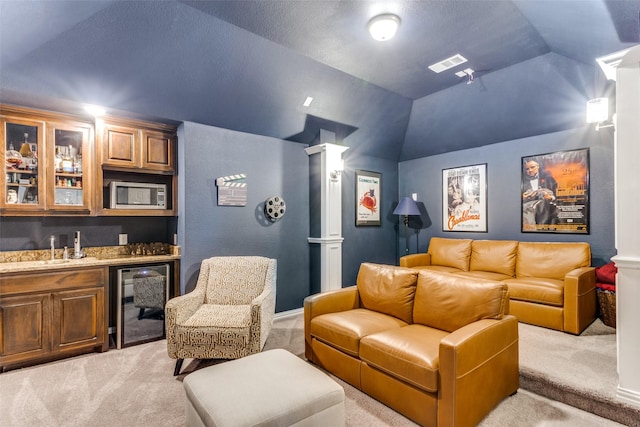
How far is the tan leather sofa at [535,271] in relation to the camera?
3199 mm

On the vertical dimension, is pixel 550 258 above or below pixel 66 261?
below

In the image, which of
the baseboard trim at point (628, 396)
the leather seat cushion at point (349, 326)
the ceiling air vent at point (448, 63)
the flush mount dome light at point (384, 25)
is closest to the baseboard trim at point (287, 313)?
the leather seat cushion at point (349, 326)

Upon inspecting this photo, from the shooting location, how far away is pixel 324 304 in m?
2.85

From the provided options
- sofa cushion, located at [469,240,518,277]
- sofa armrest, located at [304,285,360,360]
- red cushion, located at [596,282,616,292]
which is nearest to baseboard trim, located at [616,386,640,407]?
red cushion, located at [596,282,616,292]

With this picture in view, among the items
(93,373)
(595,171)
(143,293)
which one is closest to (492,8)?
(595,171)

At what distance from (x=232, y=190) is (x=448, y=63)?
287 cm

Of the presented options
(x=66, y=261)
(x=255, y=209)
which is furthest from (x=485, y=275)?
(x=66, y=261)

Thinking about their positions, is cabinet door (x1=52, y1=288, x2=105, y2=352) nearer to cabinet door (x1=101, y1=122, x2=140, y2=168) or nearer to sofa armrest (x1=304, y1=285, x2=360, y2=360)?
cabinet door (x1=101, y1=122, x2=140, y2=168)

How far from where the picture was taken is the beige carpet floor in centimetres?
207

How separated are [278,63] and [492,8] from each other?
1972mm

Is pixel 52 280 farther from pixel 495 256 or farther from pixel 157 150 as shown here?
pixel 495 256

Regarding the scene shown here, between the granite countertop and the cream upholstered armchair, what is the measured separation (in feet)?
2.01

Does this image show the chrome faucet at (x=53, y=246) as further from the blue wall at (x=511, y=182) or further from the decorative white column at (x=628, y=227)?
the blue wall at (x=511, y=182)

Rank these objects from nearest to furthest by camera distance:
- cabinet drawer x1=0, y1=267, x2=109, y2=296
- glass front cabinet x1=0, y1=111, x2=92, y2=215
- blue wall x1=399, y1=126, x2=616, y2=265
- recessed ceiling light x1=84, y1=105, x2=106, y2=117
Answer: cabinet drawer x1=0, y1=267, x2=109, y2=296 < glass front cabinet x1=0, y1=111, x2=92, y2=215 < recessed ceiling light x1=84, y1=105, x2=106, y2=117 < blue wall x1=399, y1=126, x2=616, y2=265
